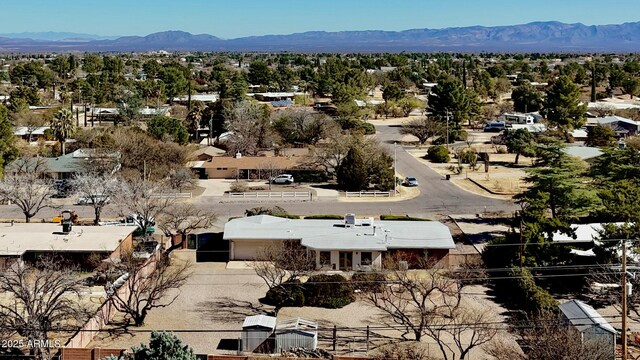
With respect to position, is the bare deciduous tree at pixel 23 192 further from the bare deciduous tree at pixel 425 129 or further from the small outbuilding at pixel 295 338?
the bare deciduous tree at pixel 425 129

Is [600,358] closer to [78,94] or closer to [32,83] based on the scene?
[78,94]

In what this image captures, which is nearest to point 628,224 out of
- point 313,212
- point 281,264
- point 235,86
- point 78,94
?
point 281,264

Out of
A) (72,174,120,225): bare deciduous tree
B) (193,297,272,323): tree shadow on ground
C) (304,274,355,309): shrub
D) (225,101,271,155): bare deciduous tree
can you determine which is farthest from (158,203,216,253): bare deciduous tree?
(225,101,271,155): bare deciduous tree

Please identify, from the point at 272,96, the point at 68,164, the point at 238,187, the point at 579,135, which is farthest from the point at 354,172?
the point at 272,96

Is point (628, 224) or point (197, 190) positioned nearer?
point (628, 224)

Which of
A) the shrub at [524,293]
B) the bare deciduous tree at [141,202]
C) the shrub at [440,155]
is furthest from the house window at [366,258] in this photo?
the shrub at [440,155]

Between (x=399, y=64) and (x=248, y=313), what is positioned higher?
(x=399, y=64)

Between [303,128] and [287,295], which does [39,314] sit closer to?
[287,295]
